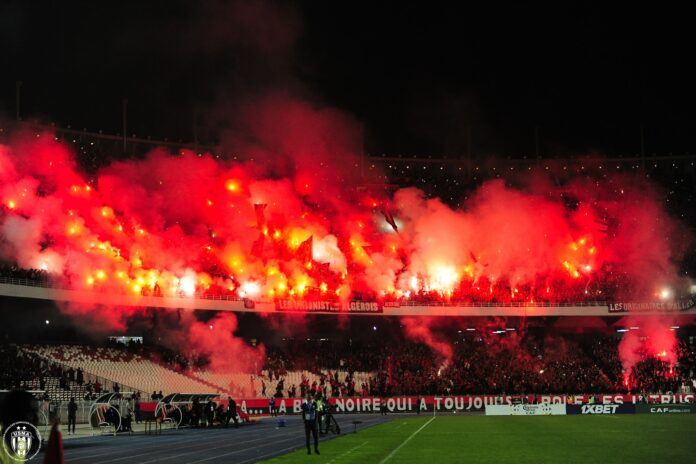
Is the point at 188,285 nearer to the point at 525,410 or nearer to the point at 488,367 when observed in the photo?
the point at 488,367

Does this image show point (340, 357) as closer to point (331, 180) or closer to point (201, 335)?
point (201, 335)

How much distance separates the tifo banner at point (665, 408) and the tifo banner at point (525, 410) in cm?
503

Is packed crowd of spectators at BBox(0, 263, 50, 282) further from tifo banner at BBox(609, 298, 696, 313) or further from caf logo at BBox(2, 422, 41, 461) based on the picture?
tifo banner at BBox(609, 298, 696, 313)

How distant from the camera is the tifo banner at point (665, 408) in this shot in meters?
52.8

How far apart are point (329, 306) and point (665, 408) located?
25025 millimetres

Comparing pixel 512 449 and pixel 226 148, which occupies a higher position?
pixel 226 148

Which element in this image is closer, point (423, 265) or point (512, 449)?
point (512, 449)

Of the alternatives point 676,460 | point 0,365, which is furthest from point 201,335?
point 676,460

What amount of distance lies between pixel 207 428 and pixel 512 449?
2113 centimetres

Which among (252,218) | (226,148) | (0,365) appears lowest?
(0,365)

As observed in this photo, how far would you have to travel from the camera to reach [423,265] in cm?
7650

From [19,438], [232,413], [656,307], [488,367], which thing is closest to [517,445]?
[19,438]

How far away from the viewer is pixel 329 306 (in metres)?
65.6

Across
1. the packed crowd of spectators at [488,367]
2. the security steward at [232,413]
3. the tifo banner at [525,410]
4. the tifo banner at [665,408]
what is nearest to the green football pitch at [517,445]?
the security steward at [232,413]
